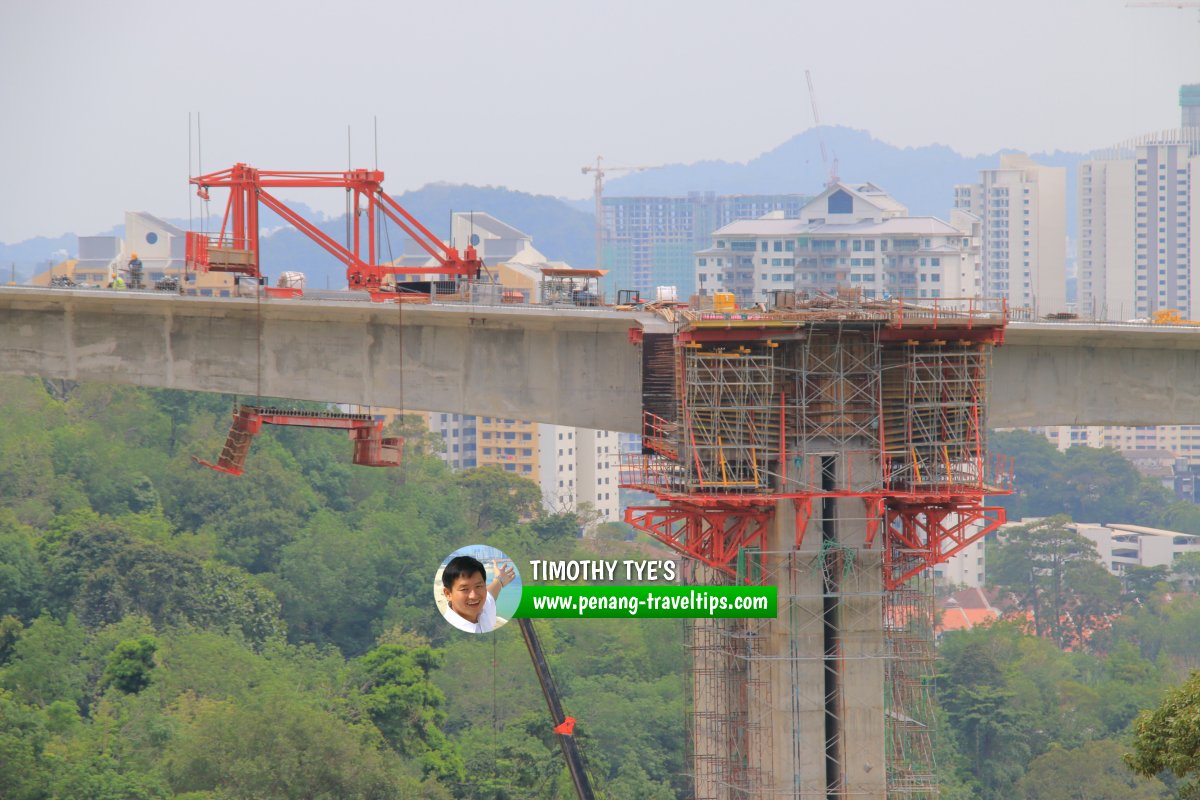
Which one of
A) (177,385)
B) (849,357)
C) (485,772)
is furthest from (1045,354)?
(485,772)

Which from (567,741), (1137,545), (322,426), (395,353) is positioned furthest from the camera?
(1137,545)

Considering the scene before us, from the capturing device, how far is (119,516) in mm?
94375

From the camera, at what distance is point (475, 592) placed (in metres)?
39.2

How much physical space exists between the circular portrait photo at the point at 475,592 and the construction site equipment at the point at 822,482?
3.18 m

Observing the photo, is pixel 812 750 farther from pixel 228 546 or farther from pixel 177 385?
pixel 228 546

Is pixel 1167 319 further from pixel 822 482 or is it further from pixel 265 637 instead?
pixel 265 637

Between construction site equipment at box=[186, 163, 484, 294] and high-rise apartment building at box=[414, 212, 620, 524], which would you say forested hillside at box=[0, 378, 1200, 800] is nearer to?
construction site equipment at box=[186, 163, 484, 294]

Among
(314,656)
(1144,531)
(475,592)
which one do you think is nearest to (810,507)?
(475,592)

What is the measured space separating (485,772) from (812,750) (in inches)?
1329

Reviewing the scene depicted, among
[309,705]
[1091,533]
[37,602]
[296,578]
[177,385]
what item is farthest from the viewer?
[1091,533]

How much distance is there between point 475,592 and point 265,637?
50.4 meters

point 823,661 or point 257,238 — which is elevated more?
point 257,238

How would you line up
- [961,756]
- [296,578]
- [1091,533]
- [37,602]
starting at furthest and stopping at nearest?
[1091,533] → [296,578] → [961,756] → [37,602]

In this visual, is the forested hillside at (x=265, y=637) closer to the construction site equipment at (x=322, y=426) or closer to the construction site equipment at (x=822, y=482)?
the construction site equipment at (x=322, y=426)
